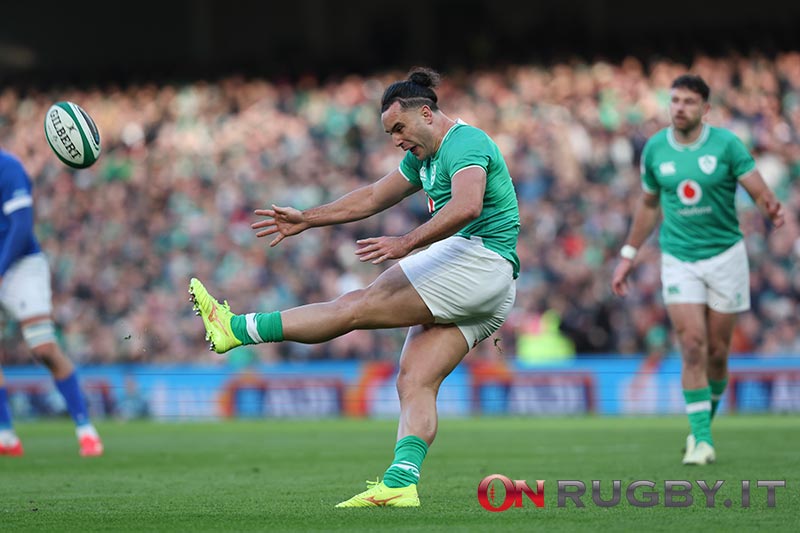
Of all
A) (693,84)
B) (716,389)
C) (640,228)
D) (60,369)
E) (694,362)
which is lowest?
(716,389)

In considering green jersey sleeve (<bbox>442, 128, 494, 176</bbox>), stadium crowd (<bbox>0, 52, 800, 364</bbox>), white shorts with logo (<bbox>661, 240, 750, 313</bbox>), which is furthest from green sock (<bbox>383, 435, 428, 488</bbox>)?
stadium crowd (<bbox>0, 52, 800, 364</bbox>)

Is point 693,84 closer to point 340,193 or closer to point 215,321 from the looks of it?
point 215,321

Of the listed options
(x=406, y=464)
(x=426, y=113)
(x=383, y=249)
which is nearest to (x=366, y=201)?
(x=426, y=113)

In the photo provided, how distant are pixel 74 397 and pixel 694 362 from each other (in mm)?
5181

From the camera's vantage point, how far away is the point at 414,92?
22.4 ft

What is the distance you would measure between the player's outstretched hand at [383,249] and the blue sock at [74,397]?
5393 millimetres

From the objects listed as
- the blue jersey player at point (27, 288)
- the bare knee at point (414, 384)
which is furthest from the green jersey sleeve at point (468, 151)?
the blue jersey player at point (27, 288)

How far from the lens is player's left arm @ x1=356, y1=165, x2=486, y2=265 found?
252 inches

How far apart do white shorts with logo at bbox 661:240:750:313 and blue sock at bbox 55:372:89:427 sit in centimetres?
502

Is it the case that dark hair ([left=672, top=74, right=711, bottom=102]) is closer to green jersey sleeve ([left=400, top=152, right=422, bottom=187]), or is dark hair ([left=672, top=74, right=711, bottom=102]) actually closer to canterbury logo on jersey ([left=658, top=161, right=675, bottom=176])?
canterbury logo on jersey ([left=658, top=161, right=675, bottom=176])

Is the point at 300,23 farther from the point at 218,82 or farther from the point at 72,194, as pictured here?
the point at 72,194

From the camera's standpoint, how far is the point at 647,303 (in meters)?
19.0

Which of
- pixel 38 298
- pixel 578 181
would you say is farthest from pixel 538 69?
pixel 38 298

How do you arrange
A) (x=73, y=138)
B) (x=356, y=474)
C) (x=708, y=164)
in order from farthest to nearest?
(x=708, y=164)
(x=356, y=474)
(x=73, y=138)
